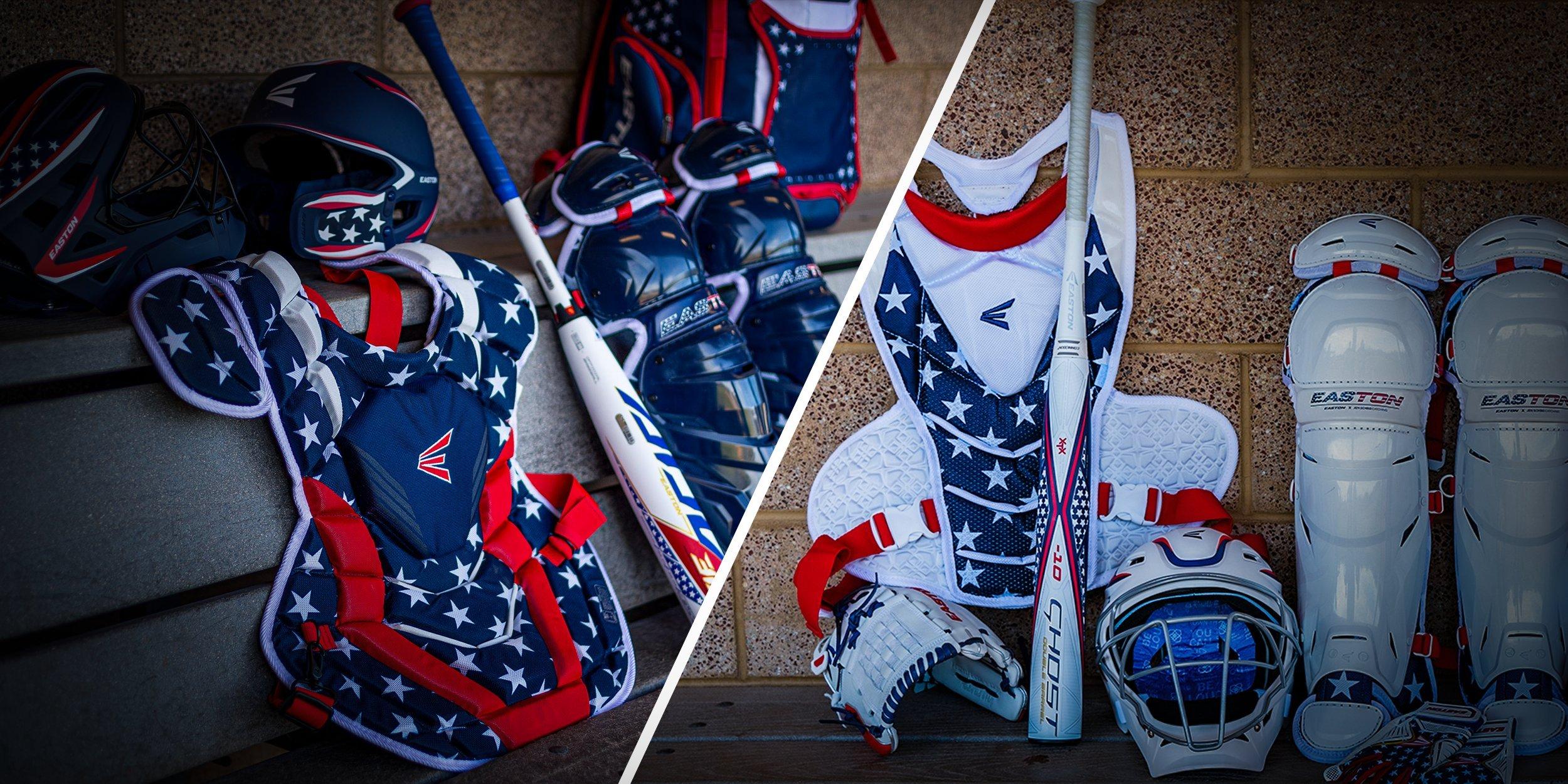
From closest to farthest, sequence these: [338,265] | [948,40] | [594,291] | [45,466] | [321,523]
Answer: [45,466], [321,523], [338,265], [594,291], [948,40]

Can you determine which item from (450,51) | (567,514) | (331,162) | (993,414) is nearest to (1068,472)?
(993,414)

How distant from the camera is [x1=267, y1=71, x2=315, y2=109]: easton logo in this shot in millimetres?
1327

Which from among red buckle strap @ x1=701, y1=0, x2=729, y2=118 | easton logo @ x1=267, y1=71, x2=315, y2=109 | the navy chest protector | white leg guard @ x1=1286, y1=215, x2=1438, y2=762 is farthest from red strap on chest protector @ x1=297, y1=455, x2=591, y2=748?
white leg guard @ x1=1286, y1=215, x2=1438, y2=762

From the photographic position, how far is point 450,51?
1835 mm

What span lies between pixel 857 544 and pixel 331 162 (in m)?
0.94

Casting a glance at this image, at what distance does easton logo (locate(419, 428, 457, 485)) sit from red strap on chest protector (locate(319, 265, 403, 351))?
142 millimetres

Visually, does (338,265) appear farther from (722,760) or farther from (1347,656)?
(1347,656)

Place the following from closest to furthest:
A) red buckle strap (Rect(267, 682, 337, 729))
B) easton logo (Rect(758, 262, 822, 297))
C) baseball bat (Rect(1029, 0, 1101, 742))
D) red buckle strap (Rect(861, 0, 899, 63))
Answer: red buckle strap (Rect(267, 682, 337, 729))
baseball bat (Rect(1029, 0, 1101, 742))
easton logo (Rect(758, 262, 822, 297))
red buckle strap (Rect(861, 0, 899, 63))

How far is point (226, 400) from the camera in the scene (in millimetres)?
1168

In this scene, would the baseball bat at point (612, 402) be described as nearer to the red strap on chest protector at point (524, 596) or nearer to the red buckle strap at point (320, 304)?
the red strap on chest protector at point (524, 596)

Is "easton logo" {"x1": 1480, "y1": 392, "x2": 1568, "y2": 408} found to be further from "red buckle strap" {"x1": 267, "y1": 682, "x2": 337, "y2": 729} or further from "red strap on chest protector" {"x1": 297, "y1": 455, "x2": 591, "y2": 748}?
"red buckle strap" {"x1": 267, "y1": 682, "x2": 337, "y2": 729}

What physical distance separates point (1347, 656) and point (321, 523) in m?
1.32

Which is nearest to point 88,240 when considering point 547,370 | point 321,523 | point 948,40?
point 321,523

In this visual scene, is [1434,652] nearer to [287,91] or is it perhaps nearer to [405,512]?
[405,512]
